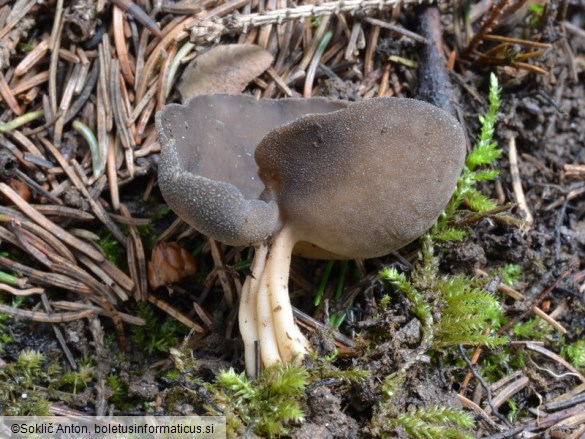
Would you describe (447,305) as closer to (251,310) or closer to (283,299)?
(283,299)

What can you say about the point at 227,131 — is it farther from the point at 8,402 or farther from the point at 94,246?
the point at 8,402

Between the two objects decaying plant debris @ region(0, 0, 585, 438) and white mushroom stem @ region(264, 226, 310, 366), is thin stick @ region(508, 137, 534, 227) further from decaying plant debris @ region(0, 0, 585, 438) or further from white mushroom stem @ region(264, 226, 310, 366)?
white mushroom stem @ region(264, 226, 310, 366)

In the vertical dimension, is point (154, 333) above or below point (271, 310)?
below

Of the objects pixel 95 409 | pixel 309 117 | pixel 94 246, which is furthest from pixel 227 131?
pixel 95 409

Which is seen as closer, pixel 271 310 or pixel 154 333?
pixel 271 310

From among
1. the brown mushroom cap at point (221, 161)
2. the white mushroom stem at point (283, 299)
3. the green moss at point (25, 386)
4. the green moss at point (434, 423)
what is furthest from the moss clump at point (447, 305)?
the green moss at point (25, 386)

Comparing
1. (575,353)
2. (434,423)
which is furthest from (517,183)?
(434,423)

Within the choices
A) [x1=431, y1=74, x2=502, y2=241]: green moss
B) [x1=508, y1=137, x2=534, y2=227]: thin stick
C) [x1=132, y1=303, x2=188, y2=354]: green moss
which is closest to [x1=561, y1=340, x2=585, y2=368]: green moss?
[x1=508, y1=137, x2=534, y2=227]: thin stick
